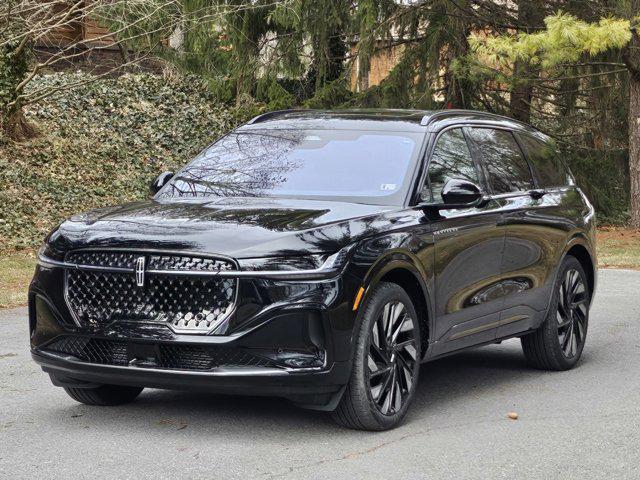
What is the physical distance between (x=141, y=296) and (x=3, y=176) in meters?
15.3

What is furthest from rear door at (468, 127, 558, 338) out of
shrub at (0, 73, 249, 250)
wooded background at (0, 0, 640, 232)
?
wooded background at (0, 0, 640, 232)

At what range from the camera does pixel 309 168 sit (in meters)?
7.67

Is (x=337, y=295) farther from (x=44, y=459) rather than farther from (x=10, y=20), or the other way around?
(x=10, y=20)

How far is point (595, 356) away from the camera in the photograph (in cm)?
988

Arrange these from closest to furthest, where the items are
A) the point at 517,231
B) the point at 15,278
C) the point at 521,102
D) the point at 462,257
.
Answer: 1. the point at 462,257
2. the point at 517,231
3. the point at 15,278
4. the point at 521,102

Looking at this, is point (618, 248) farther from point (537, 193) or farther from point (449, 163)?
point (449, 163)

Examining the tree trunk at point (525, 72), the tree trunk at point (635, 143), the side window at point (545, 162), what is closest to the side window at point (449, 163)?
the side window at point (545, 162)

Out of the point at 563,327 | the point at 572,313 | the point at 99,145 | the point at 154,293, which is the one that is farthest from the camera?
the point at 99,145

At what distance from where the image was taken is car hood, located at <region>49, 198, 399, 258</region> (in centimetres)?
635

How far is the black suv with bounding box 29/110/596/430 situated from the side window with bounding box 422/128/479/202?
15 mm

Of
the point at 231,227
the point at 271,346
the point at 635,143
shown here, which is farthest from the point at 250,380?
the point at 635,143

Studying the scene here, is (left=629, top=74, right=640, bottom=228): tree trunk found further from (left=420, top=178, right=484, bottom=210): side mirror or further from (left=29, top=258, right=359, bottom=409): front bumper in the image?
(left=29, top=258, right=359, bottom=409): front bumper

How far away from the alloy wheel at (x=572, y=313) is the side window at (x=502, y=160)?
0.86 meters

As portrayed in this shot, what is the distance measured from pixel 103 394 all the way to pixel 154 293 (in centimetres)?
124
